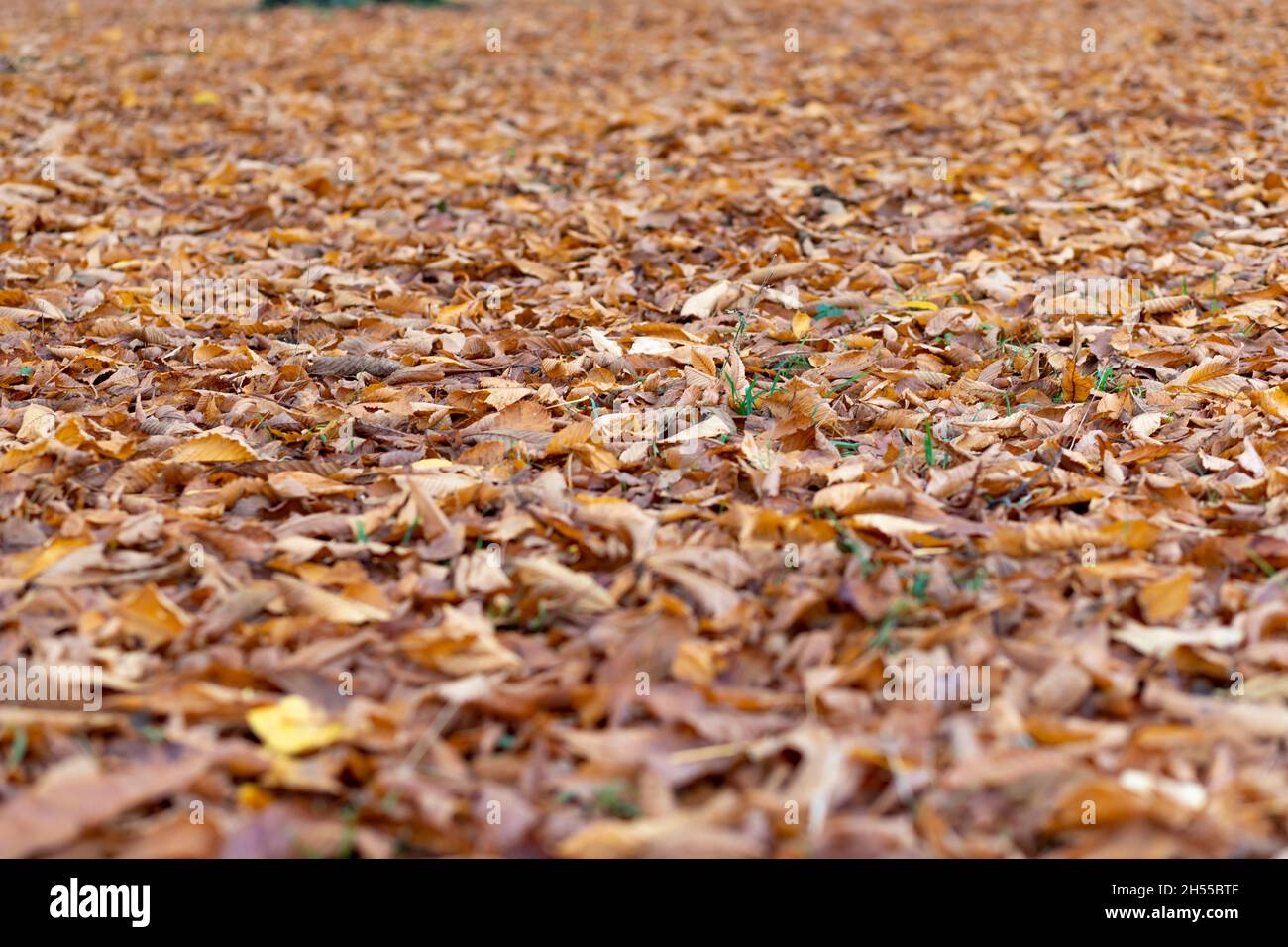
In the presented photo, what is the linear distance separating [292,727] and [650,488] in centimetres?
103

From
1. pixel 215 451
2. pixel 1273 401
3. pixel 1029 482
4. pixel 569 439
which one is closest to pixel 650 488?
pixel 569 439

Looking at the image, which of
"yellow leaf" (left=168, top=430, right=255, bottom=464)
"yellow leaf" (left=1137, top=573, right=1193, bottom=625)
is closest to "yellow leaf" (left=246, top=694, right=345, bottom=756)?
"yellow leaf" (left=168, top=430, right=255, bottom=464)

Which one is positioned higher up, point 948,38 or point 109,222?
point 948,38

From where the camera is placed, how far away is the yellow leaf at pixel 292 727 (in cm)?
184

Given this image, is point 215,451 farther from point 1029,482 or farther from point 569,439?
point 1029,482

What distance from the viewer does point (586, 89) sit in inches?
269

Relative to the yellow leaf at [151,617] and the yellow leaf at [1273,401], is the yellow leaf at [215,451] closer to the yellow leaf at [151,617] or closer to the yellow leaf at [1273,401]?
the yellow leaf at [151,617]

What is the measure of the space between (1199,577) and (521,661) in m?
1.29

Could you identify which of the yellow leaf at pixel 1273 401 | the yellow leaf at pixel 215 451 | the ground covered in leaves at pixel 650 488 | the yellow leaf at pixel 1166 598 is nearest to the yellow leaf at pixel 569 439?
the ground covered in leaves at pixel 650 488

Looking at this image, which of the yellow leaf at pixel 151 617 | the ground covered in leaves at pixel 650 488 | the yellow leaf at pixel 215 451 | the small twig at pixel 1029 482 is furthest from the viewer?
Result: the yellow leaf at pixel 215 451

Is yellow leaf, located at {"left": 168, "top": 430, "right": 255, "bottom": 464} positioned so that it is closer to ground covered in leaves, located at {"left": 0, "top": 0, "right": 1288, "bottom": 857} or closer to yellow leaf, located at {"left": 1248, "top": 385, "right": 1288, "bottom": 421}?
ground covered in leaves, located at {"left": 0, "top": 0, "right": 1288, "bottom": 857}

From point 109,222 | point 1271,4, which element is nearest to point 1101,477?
A: point 109,222

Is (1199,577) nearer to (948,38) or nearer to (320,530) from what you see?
(320,530)
